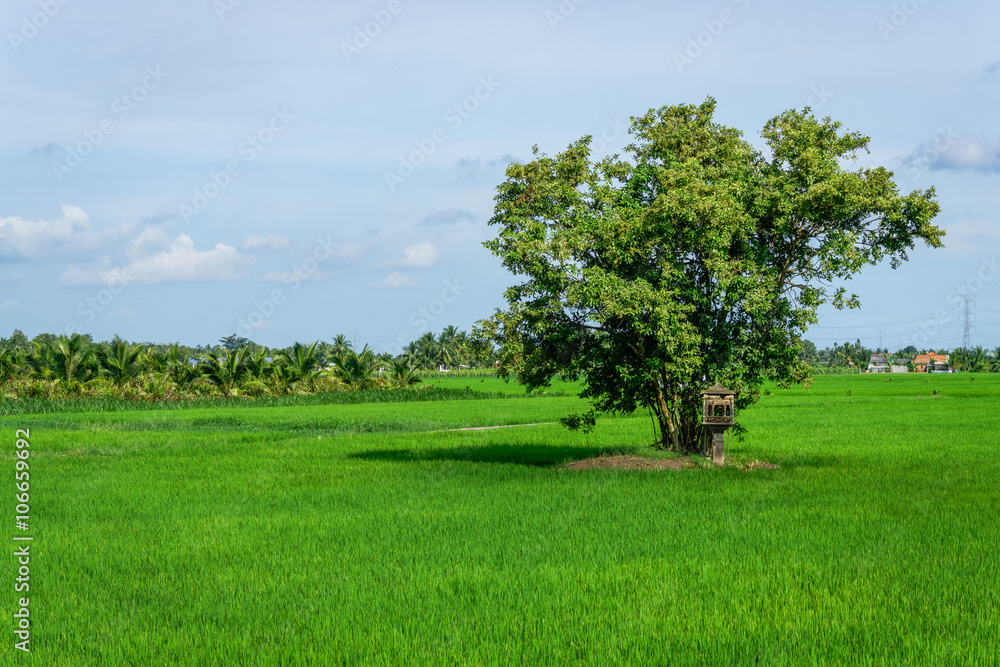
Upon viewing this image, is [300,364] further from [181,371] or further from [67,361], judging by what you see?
[67,361]

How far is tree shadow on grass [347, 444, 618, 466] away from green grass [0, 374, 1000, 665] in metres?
0.58

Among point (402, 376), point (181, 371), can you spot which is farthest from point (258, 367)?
point (402, 376)

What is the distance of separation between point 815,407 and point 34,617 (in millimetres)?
45331

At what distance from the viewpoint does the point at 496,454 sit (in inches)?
971

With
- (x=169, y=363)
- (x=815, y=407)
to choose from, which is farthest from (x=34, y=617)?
(x=169, y=363)

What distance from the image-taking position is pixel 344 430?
36.6 metres

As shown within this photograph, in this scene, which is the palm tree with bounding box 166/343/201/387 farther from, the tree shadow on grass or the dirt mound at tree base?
the dirt mound at tree base

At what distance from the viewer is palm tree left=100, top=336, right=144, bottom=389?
2233 inches

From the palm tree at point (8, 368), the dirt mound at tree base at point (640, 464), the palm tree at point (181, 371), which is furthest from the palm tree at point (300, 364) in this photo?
the dirt mound at tree base at point (640, 464)

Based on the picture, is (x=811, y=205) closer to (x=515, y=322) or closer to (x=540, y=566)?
(x=515, y=322)

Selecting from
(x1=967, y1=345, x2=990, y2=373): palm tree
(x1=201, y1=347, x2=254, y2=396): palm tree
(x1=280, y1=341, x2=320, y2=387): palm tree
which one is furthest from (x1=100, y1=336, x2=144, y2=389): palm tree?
(x1=967, y1=345, x2=990, y2=373): palm tree

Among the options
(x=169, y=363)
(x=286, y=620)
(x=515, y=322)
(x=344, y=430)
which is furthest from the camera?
(x=169, y=363)

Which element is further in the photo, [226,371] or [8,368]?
[226,371]

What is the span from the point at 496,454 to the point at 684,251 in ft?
28.9
